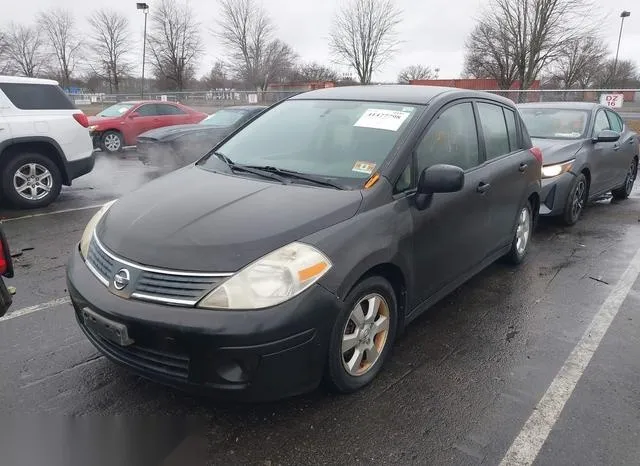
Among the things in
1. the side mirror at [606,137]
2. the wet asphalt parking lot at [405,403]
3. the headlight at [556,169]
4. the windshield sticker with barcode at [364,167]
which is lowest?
the wet asphalt parking lot at [405,403]

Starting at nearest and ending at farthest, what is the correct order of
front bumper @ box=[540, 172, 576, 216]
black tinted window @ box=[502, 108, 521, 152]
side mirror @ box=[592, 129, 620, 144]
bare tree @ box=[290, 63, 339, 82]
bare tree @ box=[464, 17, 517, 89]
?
1. black tinted window @ box=[502, 108, 521, 152]
2. front bumper @ box=[540, 172, 576, 216]
3. side mirror @ box=[592, 129, 620, 144]
4. bare tree @ box=[464, 17, 517, 89]
5. bare tree @ box=[290, 63, 339, 82]

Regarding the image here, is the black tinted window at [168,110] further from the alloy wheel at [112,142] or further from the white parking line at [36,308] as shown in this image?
the white parking line at [36,308]

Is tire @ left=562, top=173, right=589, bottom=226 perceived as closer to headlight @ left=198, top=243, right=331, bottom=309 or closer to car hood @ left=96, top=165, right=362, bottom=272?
car hood @ left=96, top=165, right=362, bottom=272

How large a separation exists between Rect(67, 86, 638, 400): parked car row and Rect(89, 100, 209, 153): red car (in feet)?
38.2

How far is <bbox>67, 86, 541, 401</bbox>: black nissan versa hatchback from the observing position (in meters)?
2.34

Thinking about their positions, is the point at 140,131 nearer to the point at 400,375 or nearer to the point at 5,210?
the point at 5,210

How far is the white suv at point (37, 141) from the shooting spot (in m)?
7.01

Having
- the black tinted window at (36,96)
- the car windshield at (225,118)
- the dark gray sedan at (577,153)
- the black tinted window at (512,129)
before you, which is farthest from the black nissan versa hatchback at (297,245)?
the car windshield at (225,118)

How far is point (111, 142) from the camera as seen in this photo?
14422mm

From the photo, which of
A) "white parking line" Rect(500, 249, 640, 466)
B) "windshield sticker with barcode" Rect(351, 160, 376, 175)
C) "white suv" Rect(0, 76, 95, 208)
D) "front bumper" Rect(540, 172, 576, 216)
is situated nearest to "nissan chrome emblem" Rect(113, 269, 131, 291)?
"windshield sticker with barcode" Rect(351, 160, 376, 175)

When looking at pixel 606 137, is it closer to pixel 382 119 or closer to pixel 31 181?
pixel 382 119

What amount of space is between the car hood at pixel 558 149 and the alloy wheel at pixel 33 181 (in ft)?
23.1

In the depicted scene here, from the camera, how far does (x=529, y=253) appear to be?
18.4 ft

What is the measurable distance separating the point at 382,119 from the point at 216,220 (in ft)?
4.72
